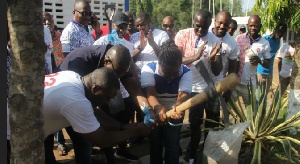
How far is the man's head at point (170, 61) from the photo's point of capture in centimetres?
309

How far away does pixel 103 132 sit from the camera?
254cm

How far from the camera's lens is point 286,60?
6266mm

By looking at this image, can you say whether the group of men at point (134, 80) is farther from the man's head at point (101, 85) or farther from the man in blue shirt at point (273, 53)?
the man in blue shirt at point (273, 53)

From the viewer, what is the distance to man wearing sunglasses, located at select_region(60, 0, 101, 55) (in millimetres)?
3896

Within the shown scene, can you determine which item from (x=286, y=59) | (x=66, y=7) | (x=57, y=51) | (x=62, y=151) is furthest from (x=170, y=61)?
(x=66, y=7)

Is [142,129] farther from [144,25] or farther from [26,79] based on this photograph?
[144,25]

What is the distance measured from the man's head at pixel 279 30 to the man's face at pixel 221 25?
2.32 m

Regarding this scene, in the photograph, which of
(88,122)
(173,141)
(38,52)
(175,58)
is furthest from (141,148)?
(38,52)

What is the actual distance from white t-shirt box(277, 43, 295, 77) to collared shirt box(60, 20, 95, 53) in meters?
3.93

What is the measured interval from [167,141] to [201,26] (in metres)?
1.47

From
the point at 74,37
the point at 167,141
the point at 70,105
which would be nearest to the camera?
the point at 70,105

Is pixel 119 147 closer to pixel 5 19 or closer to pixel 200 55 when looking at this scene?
pixel 200 55

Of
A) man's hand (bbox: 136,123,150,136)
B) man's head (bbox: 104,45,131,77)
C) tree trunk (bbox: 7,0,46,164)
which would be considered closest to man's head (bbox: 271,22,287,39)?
man's head (bbox: 104,45,131,77)

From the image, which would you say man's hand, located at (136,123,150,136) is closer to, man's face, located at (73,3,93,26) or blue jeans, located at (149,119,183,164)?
blue jeans, located at (149,119,183,164)
